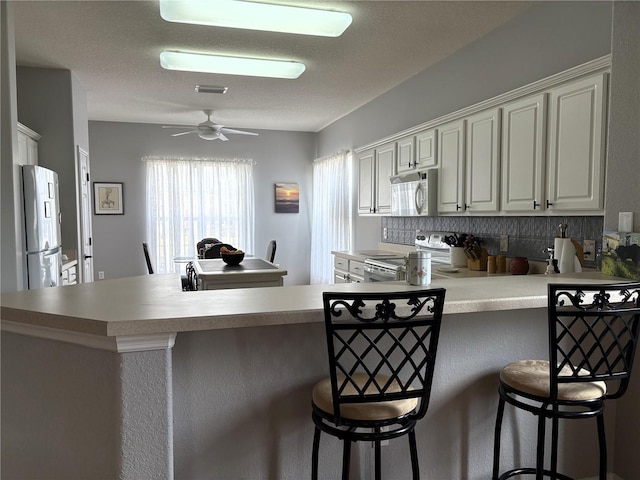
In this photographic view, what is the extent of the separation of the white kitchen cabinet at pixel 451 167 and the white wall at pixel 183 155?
410cm

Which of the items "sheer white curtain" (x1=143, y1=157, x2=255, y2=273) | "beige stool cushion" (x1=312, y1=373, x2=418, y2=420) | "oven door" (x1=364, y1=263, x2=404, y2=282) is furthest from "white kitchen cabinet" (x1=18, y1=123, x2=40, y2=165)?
"beige stool cushion" (x1=312, y1=373, x2=418, y2=420)

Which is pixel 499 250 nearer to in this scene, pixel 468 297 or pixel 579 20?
pixel 579 20

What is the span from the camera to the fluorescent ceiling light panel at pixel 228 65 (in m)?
3.73

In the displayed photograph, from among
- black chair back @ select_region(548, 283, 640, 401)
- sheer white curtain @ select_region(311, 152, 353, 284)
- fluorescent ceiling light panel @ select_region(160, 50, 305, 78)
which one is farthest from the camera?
sheer white curtain @ select_region(311, 152, 353, 284)

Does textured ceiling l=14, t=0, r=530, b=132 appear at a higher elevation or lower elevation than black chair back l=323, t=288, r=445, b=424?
higher

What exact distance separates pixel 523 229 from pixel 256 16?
7.85ft

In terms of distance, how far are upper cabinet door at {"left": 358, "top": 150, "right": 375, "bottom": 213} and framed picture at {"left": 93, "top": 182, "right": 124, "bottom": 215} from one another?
12.4 feet

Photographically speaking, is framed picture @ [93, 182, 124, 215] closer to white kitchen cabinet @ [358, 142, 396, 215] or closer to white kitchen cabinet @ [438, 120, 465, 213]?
white kitchen cabinet @ [358, 142, 396, 215]

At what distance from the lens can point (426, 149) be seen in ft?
12.8

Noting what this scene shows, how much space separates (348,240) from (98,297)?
4716mm

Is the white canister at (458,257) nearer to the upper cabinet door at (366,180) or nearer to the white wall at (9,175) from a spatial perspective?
the upper cabinet door at (366,180)

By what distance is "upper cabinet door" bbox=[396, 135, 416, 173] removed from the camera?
412cm

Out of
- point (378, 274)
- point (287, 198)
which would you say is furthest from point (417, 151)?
point (287, 198)

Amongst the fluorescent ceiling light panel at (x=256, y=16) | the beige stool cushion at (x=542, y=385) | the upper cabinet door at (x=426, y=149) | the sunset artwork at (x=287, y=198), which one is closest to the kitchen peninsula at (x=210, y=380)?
the beige stool cushion at (x=542, y=385)
